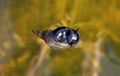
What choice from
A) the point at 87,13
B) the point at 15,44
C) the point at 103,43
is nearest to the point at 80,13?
the point at 87,13

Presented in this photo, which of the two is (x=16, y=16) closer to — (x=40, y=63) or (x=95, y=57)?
(x=40, y=63)

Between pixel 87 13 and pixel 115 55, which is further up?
pixel 87 13
